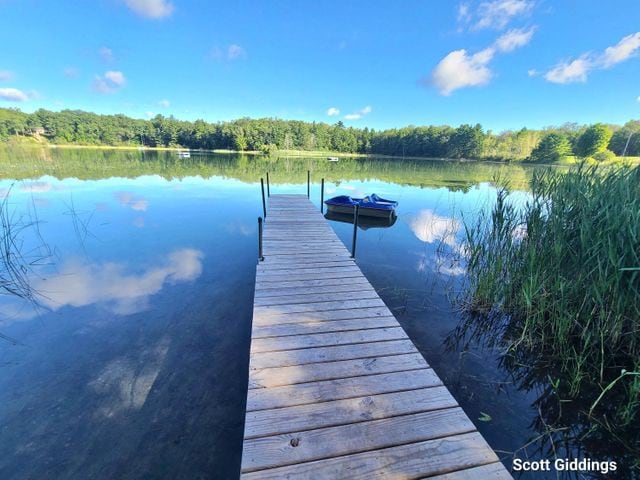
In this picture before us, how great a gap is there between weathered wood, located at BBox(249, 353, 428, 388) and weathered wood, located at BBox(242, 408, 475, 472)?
1.33 feet

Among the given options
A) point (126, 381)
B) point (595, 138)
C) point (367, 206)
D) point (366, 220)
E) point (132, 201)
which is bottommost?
point (126, 381)

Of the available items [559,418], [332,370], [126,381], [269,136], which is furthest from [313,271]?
[269,136]

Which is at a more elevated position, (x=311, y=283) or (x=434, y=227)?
(x=311, y=283)

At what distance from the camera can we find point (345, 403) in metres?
1.77

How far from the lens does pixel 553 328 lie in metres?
3.05

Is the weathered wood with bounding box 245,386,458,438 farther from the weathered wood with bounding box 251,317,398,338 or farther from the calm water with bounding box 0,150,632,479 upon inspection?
the weathered wood with bounding box 251,317,398,338

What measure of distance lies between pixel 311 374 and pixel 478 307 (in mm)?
3231

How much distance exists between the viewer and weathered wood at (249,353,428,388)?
1941mm

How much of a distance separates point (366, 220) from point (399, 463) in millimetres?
8148

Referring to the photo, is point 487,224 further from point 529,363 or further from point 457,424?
point 457,424

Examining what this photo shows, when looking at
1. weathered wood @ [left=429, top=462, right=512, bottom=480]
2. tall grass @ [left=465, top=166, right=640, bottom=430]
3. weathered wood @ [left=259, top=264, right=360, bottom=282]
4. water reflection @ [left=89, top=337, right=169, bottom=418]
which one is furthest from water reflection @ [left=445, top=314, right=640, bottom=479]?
water reflection @ [left=89, top=337, right=169, bottom=418]

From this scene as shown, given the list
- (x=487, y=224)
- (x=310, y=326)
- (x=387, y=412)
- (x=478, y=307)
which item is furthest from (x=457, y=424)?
(x=487, y=224)

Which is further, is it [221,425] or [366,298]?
[366,298]

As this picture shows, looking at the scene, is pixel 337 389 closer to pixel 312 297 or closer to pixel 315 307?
pixel 315 307
